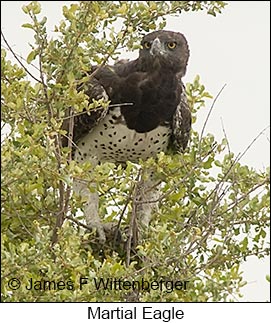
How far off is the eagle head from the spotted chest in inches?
9.7

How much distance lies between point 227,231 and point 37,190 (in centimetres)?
81

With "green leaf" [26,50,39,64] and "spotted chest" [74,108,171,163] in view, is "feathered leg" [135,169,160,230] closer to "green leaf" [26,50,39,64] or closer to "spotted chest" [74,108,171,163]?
"spotted chest" [74,108,171,163]

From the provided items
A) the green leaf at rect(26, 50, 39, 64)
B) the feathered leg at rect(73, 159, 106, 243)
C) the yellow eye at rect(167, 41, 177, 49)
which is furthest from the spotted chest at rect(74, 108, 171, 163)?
the green leaf at rect(26, 50, 39, 64)

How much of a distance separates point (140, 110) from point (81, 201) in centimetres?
95

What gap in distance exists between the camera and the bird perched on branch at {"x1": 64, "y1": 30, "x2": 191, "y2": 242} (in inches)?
159

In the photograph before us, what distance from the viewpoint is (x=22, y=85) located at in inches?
117

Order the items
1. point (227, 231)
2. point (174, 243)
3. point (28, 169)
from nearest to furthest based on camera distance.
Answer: point (28, 169) → point (174, 243) → point (227, 231)

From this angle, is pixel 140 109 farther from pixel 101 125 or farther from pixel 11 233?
pixel 11 233

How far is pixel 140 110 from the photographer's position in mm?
4078

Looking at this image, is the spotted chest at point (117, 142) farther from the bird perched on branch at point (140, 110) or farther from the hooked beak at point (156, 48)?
the hooked beak at point (156, 48)

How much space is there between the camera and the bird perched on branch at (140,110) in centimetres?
404

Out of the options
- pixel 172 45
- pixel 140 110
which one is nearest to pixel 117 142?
pixel 140 110

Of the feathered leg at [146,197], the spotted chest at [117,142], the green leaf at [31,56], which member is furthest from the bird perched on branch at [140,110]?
the green leaf at [31,56]
